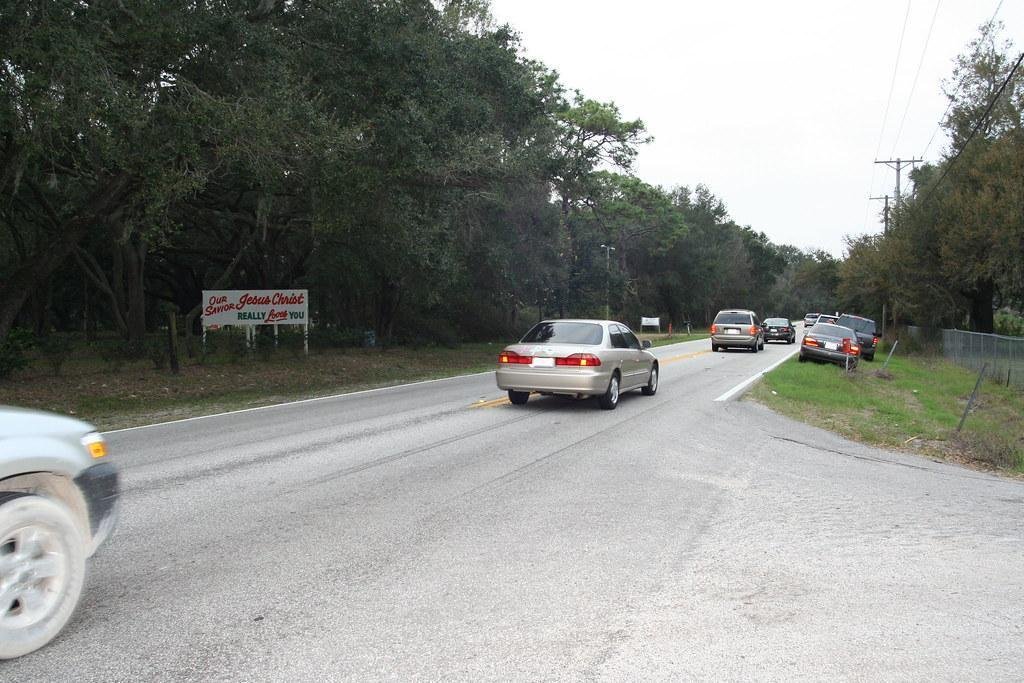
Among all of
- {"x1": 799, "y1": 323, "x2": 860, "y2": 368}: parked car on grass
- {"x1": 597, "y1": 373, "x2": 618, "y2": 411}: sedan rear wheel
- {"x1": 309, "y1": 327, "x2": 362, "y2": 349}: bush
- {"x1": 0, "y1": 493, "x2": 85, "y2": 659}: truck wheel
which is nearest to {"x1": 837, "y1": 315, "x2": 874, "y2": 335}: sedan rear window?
{"x1": 799, "y1": 323, "x2": 860, "y2": 368}: parked car on grass

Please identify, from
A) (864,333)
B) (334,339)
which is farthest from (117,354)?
(864,333)

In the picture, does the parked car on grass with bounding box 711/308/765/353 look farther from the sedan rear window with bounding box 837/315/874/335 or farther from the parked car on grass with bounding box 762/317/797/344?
the parked car on grass with bounding box 762/317/797/344

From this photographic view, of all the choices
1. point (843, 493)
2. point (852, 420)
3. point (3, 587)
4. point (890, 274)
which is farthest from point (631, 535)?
point (890, 274)

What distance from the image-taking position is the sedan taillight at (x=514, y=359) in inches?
512

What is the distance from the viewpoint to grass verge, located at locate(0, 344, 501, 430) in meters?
14.4

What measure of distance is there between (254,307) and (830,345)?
18.6m

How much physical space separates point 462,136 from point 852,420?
10913mm

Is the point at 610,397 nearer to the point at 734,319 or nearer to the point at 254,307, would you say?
the point at 254,307

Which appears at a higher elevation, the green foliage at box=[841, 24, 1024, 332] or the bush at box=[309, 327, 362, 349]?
the green foliage at box=[841, 24, 1024, 332]

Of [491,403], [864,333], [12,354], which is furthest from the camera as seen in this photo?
[864,333]

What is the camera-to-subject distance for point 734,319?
110 ft

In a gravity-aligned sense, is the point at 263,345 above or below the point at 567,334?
below

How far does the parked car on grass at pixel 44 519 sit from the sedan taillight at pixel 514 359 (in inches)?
359

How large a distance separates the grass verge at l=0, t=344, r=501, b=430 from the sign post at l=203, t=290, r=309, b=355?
1.27 meters
